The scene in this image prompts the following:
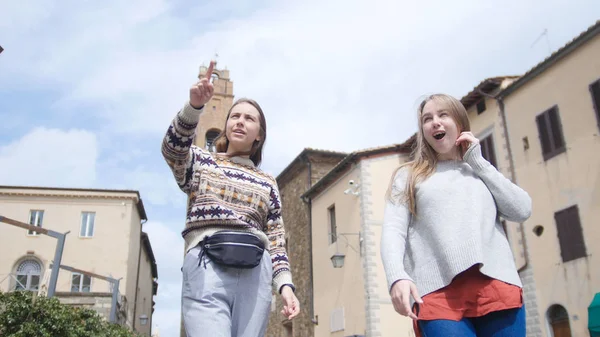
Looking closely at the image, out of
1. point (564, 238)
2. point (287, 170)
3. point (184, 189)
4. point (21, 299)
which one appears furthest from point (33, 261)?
point (184, 189)

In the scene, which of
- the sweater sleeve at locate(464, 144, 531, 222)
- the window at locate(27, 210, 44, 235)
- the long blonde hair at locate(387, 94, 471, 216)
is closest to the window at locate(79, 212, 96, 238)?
the window at locate(27, 210, 44, 235)

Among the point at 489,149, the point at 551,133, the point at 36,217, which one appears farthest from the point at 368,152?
the point at 36,217

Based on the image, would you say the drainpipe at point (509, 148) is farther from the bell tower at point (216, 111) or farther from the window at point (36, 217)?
the window at point (36, 217)

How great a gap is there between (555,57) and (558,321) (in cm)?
694

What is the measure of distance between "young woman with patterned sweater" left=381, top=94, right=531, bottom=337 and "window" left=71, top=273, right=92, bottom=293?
Result: 103 feet

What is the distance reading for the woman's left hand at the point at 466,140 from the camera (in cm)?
277

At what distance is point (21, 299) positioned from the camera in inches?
338

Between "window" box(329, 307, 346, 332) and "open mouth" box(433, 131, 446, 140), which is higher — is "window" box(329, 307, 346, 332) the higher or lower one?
the higher one

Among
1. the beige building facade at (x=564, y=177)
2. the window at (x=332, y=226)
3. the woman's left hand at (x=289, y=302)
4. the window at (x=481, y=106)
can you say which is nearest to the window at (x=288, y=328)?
the window at (x=332, y=226)

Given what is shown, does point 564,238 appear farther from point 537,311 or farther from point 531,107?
point 531,107

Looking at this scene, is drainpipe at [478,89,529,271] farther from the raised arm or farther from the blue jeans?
the raised arm

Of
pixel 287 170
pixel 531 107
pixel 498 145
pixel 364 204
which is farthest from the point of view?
pixel 287 170

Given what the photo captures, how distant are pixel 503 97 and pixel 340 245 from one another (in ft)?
28.4

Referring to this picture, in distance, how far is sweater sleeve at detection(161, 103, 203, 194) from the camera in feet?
9.05
